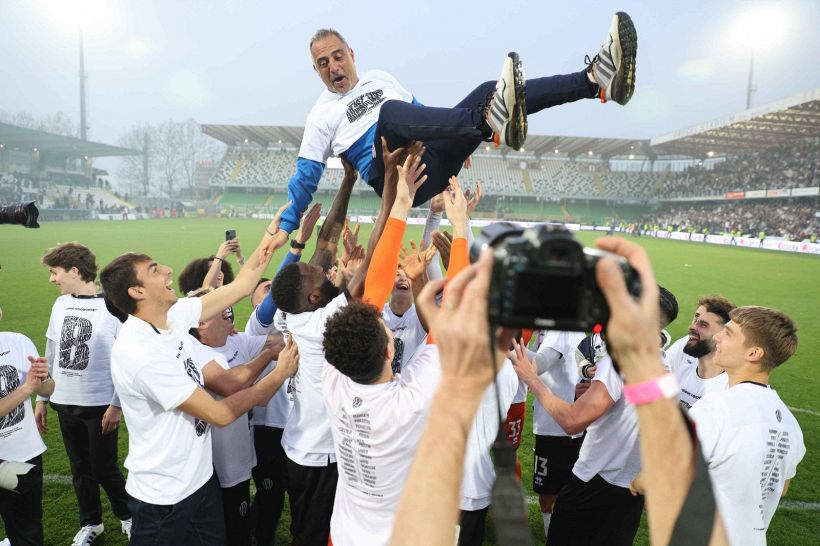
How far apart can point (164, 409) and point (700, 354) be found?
3651 mm

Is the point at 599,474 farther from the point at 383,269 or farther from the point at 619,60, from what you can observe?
the point at 619,60

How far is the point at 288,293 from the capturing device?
2975 mm

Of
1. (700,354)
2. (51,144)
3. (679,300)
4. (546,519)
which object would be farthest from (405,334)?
(51,144)

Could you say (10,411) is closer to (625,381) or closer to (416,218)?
(625,381)

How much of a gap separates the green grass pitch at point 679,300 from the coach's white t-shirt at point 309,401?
1.25 metres

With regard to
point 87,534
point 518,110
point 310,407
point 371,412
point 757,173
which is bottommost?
point 87,534

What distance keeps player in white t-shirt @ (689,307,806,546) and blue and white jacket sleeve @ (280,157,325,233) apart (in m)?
2.90

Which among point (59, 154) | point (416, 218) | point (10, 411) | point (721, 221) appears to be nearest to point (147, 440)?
point (10, 411)

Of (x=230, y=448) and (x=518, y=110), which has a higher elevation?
(x=518, y=110)

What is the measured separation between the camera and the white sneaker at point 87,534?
3.62m

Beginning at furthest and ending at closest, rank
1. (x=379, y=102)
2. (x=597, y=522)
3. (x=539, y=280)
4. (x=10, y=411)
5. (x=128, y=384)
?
1. (x=379, y=102)
2. (x=10, y=411)
3. (x=597, y=522)
4. (x=128, y=384)
5. (x=539, y=280)

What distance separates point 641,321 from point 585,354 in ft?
9.97

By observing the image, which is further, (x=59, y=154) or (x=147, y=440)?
(x=59, y=154)

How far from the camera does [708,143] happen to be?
1850 inches
